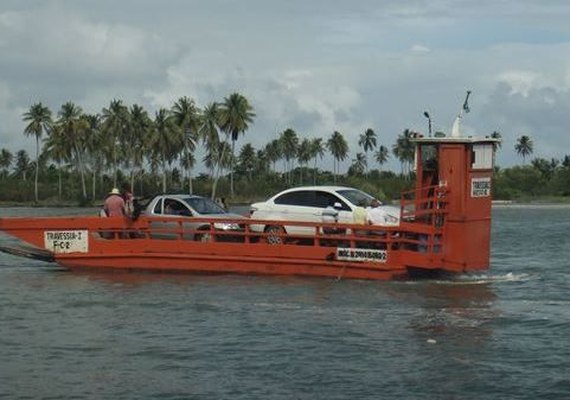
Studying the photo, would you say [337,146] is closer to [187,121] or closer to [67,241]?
[187,121]

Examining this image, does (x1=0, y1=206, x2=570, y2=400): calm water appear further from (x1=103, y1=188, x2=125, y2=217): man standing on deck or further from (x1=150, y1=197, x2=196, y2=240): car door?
(x1=103, y1=188, x2=125, y2=217): man standing on deck

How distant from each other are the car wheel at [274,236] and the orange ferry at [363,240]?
68mm

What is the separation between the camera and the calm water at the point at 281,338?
1011cm

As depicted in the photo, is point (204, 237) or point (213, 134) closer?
point (204, 237)

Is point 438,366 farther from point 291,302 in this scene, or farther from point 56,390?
point 291,302

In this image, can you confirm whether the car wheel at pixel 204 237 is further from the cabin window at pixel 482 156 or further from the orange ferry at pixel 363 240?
the cabin window at pixel 482 156

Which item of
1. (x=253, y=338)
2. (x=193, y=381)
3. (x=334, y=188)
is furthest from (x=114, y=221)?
(x=193, y=381)

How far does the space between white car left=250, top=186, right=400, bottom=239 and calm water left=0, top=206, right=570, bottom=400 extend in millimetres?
1577

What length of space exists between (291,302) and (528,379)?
A: 6.41 meters

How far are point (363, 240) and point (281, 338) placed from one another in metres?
6.51

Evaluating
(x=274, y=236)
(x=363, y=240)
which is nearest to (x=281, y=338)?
(x=363, y=240)

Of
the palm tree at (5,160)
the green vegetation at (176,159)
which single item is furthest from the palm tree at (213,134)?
the palm tree at (5,160)

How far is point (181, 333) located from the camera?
13.3m

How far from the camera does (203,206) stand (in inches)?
907
